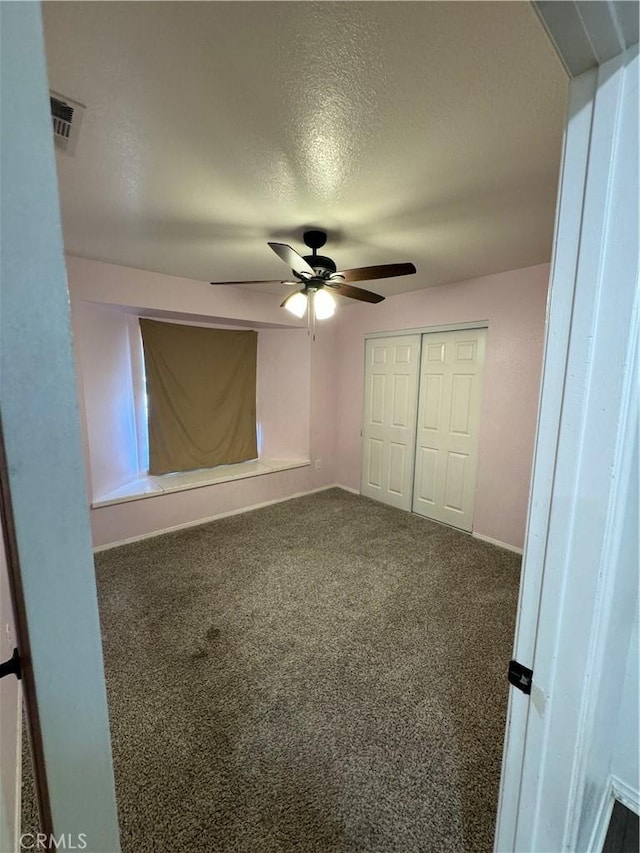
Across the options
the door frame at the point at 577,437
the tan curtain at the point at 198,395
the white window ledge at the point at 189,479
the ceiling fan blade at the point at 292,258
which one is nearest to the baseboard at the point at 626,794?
the door frame at the point at 577,437

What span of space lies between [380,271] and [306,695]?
2.22 meters

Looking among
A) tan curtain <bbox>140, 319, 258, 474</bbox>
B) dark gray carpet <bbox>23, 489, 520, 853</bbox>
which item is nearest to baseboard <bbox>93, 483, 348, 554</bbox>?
dark gray carpet <bbox>23, 489, 520, 853</bbox>

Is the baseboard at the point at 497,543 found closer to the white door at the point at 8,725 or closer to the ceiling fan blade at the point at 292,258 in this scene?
the ceiling fan blade at the point at 292,258

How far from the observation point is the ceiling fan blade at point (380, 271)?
1977 mm

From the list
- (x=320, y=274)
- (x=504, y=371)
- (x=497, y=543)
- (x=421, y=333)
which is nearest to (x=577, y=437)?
(x=320, y=274)

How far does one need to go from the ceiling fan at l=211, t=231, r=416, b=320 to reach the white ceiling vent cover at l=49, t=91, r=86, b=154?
2.66ft

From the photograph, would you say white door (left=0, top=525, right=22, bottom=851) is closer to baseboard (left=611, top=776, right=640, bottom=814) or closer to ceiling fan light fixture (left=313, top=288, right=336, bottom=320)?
baseboard (left=611, top=776, right=640, bottom=814)

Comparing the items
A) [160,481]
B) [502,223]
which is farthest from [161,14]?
[160,481]

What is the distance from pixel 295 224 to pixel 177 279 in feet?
5.10

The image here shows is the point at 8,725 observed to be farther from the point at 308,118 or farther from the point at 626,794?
the point at 308,118

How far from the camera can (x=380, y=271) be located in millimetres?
2029

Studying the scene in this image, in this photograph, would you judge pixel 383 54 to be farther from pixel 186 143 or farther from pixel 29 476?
pixel 29 476

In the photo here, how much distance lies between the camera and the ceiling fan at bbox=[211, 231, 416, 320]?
1953 millimetres

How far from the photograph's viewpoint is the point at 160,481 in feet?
11.6
